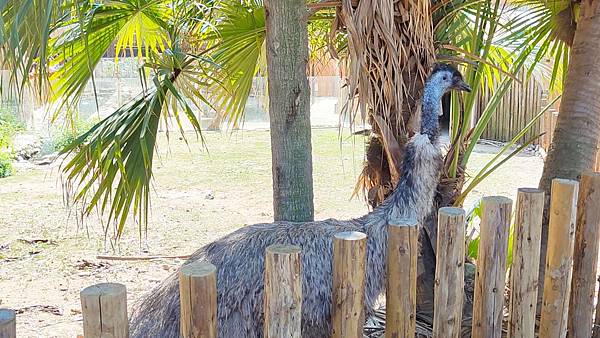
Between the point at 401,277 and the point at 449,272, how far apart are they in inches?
7.8

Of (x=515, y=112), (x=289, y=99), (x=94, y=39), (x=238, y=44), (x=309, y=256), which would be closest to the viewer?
(x=309, y=256)

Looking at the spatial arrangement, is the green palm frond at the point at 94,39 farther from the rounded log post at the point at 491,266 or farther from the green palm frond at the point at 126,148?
the rounded log post at the point at 491,266

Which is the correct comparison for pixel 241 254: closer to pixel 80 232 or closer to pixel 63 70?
pixel 63 70

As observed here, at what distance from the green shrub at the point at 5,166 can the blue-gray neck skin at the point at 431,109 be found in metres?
8.55

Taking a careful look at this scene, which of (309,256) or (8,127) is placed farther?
(8,127)

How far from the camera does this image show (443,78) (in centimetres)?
313

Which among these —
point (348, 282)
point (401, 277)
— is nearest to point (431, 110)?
point (401, 277)

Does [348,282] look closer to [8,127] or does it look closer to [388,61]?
[388,61]

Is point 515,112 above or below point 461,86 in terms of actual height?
below

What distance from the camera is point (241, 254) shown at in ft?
9.11

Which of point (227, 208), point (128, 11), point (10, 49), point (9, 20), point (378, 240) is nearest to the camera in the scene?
point (10, 49)

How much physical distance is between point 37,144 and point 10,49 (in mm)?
10605

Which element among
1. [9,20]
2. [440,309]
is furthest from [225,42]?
[440,309]

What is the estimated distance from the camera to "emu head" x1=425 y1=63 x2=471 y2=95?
3117 mm
